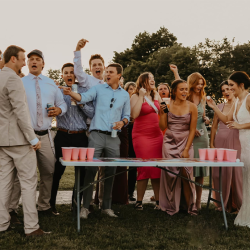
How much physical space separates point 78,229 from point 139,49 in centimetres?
3596

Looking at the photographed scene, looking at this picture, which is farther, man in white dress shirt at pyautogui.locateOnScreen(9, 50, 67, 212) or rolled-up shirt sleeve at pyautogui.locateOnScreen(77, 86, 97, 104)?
rolled-up shirt sleeve at pyautogui.locateOnScreen(77, 86, 97, 104)

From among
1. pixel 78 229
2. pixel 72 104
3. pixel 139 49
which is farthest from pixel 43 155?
pixel 139 49

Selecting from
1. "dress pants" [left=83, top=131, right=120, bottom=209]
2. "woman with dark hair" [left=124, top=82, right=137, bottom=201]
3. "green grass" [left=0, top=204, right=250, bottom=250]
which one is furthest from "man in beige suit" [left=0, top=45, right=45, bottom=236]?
"woman with dark hair" [left=124, top=82, right=137, bottom=201]

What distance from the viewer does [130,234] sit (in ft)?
14.9

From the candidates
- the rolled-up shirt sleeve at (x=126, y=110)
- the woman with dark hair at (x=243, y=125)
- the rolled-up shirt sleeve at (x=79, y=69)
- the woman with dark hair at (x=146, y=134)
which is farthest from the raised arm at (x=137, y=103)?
the woman with dark hair at (x=243, y=125)

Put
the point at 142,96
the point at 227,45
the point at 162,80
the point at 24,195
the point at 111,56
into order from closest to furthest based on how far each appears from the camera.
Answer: the point at 24,195 < the point at 142,96 < the point at 162,80 < the point at 227,45 < the point at 111,56

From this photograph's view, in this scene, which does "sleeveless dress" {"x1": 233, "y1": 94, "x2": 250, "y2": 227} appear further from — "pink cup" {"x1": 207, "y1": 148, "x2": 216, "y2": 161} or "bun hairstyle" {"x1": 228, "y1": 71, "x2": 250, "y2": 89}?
"pink cup" {"x1": 207, "y1": 148, "x2": 216, "y2": 161}

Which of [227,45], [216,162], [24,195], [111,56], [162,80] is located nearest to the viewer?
[24,195]

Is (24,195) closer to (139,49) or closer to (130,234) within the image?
(130,234)

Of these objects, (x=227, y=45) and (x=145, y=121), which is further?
(x=227, y=45)

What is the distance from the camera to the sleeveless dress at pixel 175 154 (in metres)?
5.81

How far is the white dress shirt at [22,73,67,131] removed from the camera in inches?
200

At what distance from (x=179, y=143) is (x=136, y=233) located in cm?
182

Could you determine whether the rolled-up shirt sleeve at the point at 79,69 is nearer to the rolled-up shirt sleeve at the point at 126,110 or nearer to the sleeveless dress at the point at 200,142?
the rolled-up shirt sleeve at the point at 126,110
